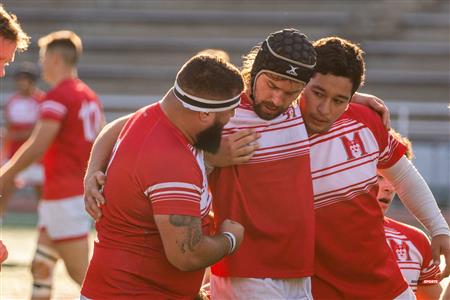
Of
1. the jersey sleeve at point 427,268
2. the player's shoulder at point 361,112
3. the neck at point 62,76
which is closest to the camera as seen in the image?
the player's shoulder at point 361,112

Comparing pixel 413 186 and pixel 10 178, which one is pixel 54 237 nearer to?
pixel 10 178

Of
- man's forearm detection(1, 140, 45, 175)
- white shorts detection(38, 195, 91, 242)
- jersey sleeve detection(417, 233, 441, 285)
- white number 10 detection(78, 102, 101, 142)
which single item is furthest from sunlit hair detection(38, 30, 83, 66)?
jersey sleeve detection(417, 233, 441, 285)

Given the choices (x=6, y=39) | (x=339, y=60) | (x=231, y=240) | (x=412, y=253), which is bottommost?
(x=412, y=253)

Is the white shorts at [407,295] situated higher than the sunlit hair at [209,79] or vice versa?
the sunlit hair at [209,79]

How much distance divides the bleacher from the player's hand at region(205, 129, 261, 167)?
15819 mm

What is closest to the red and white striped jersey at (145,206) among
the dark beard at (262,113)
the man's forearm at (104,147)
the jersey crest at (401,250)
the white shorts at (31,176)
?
the man's forearm at (104,147)

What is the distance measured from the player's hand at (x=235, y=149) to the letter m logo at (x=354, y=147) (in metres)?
0.53

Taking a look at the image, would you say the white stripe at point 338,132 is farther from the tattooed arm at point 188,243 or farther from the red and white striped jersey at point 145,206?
the tattooed arm at point 188,243

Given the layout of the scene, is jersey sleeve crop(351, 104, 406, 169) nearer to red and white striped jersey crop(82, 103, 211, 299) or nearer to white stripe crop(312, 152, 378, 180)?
white stripe crop(312, 152, 378, 180)

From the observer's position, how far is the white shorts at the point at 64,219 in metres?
8.25

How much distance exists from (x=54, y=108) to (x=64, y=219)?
834 mm

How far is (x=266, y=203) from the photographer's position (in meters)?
4.54

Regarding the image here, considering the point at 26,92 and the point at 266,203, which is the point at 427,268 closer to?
the point at 266,203

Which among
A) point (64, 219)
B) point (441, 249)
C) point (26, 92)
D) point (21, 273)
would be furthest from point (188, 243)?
point (26, 92)
